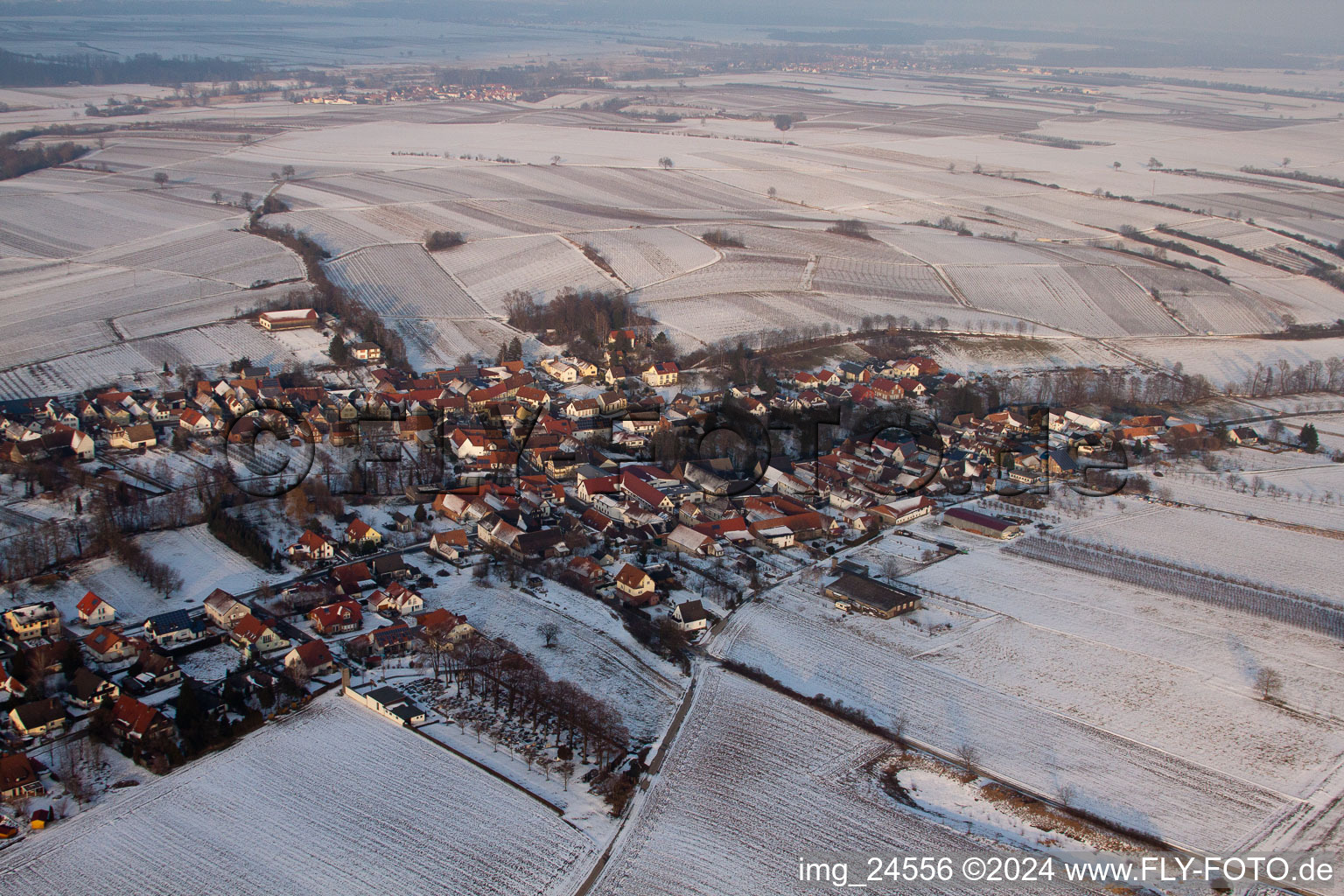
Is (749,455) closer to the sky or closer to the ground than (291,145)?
closer to the ground

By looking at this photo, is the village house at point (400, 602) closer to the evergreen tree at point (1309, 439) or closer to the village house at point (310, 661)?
the village house at point (310, 661)

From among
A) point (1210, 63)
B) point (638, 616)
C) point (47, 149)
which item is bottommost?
point (638, 616)

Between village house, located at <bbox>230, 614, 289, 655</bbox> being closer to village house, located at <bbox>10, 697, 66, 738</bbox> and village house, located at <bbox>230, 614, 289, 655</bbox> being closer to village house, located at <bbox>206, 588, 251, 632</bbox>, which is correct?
village house, located at <bbox>206, 588, 251, 632</bbox>

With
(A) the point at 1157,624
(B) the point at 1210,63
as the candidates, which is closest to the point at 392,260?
(A) the point at 1157,624

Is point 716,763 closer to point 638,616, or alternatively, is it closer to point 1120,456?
point 638,616

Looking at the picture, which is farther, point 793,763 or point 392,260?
point 392,260
